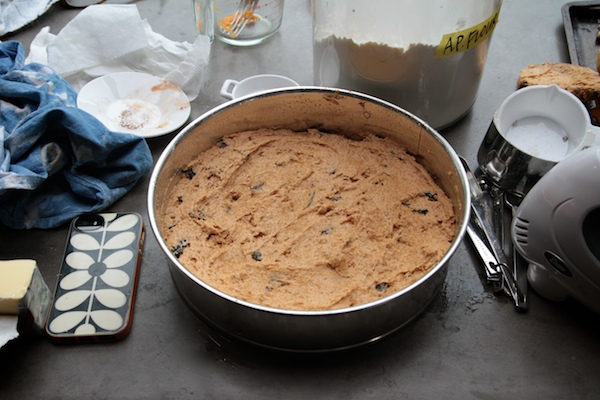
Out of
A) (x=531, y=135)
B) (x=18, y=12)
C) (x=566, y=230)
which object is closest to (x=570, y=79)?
(x=531, y=135)

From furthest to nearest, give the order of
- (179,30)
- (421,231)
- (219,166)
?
(179,30)
(219,166)
(421,231)

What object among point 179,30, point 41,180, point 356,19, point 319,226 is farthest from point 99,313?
point 179,30

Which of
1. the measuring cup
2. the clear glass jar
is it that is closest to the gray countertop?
the measuring cup

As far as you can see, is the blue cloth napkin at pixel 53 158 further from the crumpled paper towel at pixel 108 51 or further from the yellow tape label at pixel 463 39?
the yellow tape label at pixel 463 39

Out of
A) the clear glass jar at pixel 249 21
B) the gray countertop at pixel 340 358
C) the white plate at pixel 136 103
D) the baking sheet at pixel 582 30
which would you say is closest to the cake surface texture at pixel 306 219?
the gray countertop at pixel 340 358

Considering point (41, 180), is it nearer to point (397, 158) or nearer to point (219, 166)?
point (219, 166)

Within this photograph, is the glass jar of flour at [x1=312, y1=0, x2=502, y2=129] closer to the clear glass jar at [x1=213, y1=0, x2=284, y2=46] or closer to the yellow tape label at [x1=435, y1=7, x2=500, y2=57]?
the yellow tape label at [x1=435, y1=7, x2=500, y2=57]
